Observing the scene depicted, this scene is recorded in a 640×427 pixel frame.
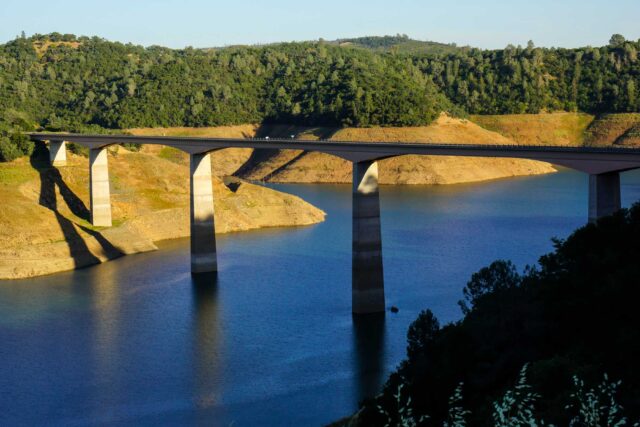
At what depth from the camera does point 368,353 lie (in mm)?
52875

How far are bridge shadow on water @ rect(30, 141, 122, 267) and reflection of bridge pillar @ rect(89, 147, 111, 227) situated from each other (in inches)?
51.0

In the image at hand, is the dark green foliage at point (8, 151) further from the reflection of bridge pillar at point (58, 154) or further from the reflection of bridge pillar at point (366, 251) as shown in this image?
the reflection of bridge pillar at point (366, 251)

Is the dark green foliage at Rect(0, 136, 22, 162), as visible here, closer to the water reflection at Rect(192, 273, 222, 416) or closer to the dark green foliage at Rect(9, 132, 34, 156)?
the dark green foliage at Rect(9, 132, 34, 156)

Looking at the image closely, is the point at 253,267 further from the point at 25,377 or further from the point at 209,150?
the point at 25,377

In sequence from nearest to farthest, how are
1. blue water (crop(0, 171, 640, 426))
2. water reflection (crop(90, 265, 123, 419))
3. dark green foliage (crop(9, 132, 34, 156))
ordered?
blue water (crop(0, 171, 640, 426)) < water reflection (crop(90, 265, 123, 419)) < dark green foliage (crop(9, 132, 34, 156))

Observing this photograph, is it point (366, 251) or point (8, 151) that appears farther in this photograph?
point (8, 151)

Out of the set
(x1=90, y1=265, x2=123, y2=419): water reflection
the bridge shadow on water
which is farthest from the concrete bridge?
(x1=90, y1=265, x2=123, y2=419): water reflection

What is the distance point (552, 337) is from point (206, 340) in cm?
2461

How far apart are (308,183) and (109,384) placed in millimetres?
99571

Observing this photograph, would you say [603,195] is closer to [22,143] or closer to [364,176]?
[364,176]

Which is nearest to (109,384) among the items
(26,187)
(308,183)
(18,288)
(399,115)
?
(18,288)

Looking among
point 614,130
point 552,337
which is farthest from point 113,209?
point 614,130

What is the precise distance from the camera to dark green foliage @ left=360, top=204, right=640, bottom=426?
3086cm

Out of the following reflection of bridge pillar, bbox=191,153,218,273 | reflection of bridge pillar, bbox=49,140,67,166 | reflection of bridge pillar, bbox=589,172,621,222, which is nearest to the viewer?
reflection of bridge pillar, bbox=589,172,621,222
